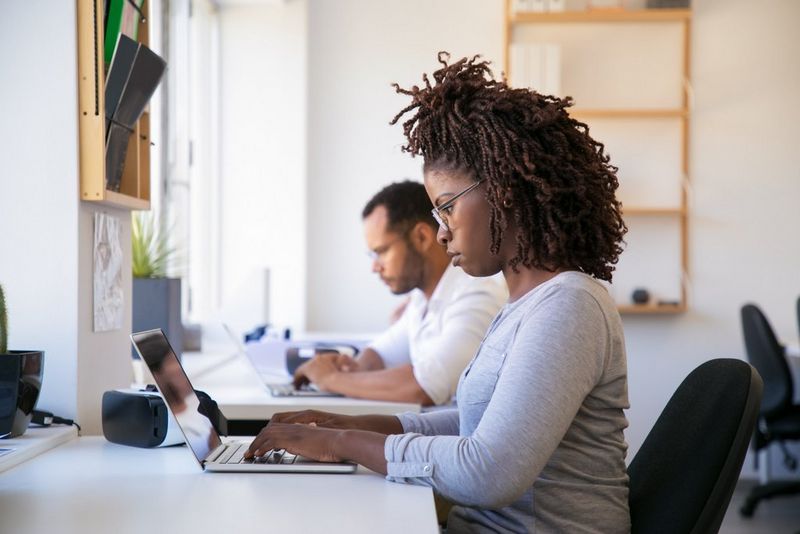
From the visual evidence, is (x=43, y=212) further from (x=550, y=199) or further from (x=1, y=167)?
(x=550, y=199)

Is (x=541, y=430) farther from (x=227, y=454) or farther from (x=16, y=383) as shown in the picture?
(x=16, y=383)

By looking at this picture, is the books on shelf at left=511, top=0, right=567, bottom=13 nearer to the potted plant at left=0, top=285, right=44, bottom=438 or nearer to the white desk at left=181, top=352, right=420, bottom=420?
the white desk at left=181, top=352, right=420, bottom=420

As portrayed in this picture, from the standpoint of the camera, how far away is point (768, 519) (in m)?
4.18

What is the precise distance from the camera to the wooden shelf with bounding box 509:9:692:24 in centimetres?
460

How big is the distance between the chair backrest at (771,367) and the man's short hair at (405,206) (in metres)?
2.07

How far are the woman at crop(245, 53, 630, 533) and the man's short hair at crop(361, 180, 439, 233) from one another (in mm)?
1199

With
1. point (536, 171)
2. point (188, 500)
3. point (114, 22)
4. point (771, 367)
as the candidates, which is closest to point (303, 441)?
point (188, 500)

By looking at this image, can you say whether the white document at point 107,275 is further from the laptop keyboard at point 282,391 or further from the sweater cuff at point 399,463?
the sweater cuff at point 399,463

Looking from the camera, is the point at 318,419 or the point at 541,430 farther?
the point at 318,419

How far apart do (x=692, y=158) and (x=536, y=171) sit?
3.72m

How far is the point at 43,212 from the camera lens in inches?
67.9

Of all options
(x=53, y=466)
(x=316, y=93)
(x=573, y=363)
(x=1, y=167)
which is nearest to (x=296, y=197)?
(x=316, y=93)

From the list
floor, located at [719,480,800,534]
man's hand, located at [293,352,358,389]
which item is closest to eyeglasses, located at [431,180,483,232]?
man's hand, located at [293,352,358,389]

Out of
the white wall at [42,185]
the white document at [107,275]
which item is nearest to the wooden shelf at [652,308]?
the white document at [107,275]
